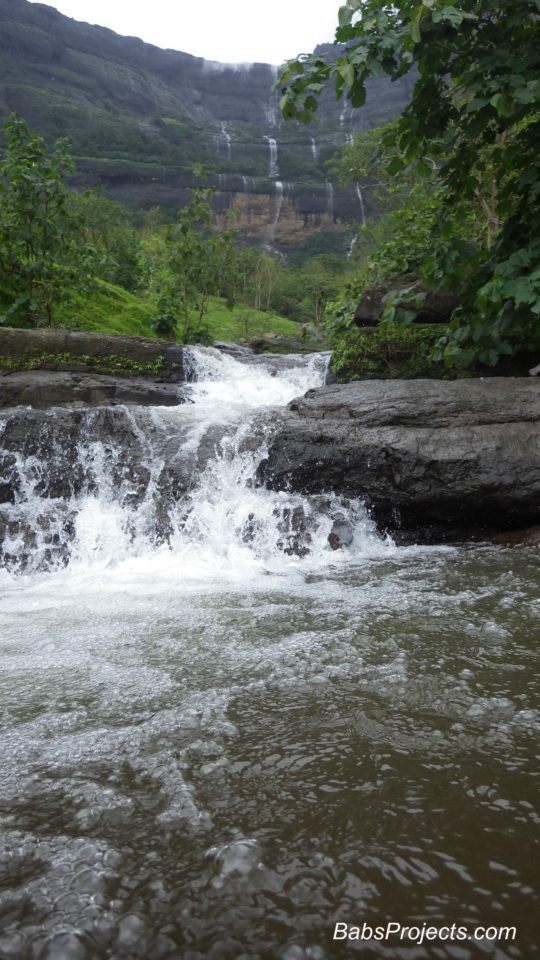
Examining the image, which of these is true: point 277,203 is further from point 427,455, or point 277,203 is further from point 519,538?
point 519,538

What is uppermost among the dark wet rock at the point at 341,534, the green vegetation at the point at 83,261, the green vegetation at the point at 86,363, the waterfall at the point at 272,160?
the waterfall at the point at 272,160

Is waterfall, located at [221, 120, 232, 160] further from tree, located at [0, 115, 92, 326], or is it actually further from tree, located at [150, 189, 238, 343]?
tree, located at [0, 115, 92, 326]

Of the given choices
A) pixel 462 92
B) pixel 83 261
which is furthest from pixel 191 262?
pixel 462 92

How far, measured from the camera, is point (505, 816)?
5.38 ft

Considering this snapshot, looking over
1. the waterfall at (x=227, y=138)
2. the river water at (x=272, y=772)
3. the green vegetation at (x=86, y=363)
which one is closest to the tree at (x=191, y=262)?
the green vegetation at (x=86, y=363)

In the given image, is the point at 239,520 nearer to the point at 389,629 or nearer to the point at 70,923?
the point at 389,629

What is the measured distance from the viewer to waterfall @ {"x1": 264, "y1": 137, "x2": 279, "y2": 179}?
295 feet

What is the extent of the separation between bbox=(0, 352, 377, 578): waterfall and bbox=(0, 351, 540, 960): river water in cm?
182

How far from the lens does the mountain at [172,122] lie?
79.0 meters

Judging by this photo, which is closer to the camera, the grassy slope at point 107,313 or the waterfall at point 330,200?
the grassy slope at point 107,313

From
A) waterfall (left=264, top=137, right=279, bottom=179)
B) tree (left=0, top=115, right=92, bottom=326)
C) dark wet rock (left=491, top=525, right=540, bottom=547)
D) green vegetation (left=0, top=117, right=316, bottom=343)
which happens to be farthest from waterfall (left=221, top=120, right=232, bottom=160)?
dark wet rock (left=491, top=525, right=540, bottom=547)

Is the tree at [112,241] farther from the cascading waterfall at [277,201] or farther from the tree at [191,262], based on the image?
the cascading waterfall at [277,201]

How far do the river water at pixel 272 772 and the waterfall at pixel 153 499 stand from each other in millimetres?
1819

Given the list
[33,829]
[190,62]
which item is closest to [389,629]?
[33,829]
